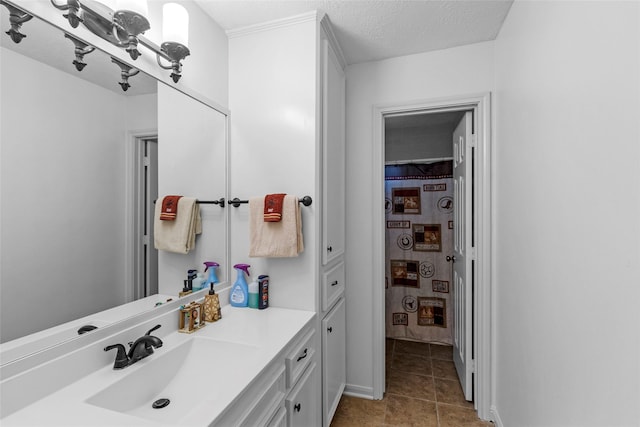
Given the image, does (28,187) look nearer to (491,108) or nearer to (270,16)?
(270,16)

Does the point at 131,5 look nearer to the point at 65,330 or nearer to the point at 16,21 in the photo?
the point at 16,21

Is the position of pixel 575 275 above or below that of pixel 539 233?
below

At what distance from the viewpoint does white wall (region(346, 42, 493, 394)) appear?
2.06 metres

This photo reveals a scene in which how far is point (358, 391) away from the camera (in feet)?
7.00

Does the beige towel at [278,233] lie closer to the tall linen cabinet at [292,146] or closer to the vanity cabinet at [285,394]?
the tall linen cabinet at [292,146]

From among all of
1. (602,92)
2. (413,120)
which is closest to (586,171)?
(602,92)

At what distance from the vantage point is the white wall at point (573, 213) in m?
0.72

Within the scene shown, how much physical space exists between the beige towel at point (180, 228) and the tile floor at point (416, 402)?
143cm

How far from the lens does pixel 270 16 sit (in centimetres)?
161

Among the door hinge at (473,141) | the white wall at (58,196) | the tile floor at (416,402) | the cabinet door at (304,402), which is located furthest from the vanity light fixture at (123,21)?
the tile floor at (416,402)

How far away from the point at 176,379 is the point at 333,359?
98 cm

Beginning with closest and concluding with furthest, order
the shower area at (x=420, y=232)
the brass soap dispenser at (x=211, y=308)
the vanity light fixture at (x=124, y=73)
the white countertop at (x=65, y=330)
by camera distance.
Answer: the white countertop at (x=65, y=330), the vanity light fixture at (x=124, y=73), the brass soap dispenser at (x=211, y=308), the shower area at (x=420, y=232)

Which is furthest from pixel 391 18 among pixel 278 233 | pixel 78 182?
pixel 78 182

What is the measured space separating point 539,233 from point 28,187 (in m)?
1.79
